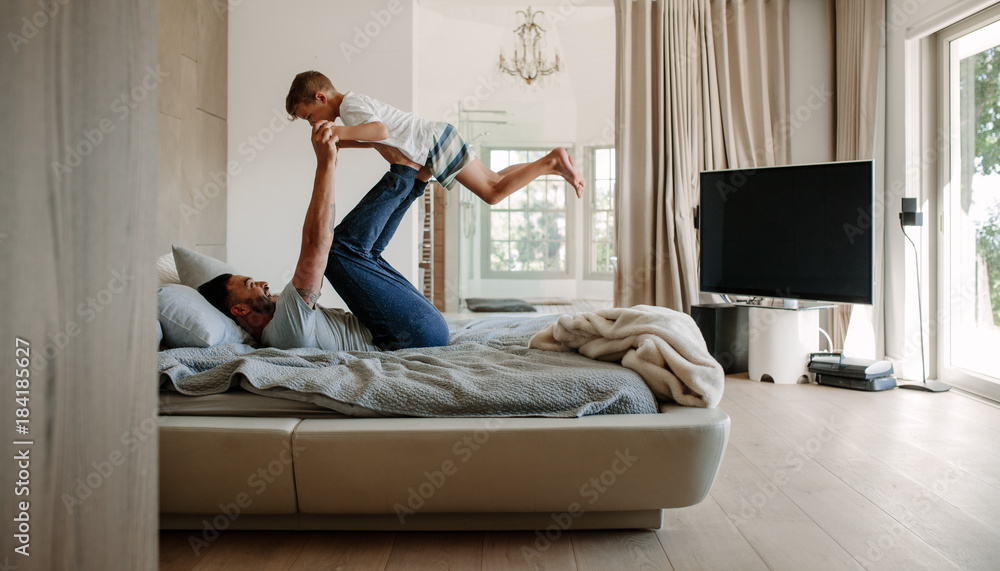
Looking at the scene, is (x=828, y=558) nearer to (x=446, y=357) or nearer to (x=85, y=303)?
(x=446, y=357)

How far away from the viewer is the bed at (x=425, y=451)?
62.7 inches

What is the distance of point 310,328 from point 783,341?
2724 millimetres

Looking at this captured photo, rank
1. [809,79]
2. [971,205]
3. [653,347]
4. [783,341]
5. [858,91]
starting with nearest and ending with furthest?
[653,347]
[971,205]
[783,341]
[858,91]
[809,79]

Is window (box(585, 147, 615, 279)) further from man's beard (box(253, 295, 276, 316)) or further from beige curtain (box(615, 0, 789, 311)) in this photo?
man's beard (box(253, 295, 276, 316))

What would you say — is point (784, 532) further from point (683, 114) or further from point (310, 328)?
point (683, 114)

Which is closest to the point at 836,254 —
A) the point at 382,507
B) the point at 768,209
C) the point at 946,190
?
the point at 768,209

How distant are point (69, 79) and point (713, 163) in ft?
14.8

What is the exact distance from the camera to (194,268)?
2.56m

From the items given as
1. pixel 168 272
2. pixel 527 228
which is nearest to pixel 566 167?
pixel 168 272

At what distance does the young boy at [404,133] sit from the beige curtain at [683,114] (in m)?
2.05

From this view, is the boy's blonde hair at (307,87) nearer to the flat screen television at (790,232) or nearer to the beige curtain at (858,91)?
the flat screen television at (790,232)

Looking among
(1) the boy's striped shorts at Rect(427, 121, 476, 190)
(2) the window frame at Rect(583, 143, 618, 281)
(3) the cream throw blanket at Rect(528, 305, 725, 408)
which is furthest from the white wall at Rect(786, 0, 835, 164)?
(3) the cream throw blanket at Rect(528, 305, 725, 408)

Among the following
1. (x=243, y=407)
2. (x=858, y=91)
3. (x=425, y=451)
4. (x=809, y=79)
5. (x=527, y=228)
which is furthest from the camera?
(x=527, y=228)

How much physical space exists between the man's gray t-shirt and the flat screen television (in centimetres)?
254
